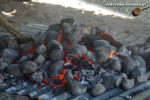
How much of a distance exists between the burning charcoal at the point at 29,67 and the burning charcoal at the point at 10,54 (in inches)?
18.8

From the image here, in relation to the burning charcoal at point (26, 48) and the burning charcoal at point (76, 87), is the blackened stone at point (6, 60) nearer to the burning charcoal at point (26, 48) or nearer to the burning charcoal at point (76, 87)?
the burning charcoal at point (26, 48)

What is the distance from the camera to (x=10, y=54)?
376 cm

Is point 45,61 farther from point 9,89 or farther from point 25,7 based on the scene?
point 25,7

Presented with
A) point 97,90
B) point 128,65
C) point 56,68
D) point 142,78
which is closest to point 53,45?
point 56,68

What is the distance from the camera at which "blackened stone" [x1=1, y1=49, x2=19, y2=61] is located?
3.73 meters

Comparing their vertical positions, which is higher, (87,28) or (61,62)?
(87,28)

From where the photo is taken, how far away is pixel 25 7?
9.30 m

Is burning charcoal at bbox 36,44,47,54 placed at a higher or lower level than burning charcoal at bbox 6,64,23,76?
higher

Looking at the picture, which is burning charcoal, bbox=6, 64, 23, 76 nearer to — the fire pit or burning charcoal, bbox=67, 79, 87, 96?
the fire pit

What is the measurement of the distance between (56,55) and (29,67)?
1.63 feet

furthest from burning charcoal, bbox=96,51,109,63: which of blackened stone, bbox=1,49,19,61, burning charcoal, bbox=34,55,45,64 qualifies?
blackened stone, bbox=1,49,19,61

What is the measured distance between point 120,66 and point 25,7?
676 centimetres

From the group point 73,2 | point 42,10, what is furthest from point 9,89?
point 73,2

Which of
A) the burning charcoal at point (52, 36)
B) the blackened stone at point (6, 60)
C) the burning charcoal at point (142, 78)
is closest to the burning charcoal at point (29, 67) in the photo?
the blackened stone at point (6, 60)
